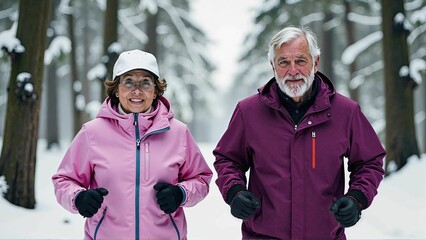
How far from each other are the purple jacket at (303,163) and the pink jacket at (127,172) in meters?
0.36

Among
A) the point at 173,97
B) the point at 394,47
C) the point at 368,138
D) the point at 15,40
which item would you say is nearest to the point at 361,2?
the point at 394,47

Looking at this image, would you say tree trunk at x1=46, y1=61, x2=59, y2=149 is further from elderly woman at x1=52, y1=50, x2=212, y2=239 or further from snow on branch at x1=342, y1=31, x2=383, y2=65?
elderly woman at x1=52, y1=50, x2=212, y2=239

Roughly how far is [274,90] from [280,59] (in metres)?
0.21

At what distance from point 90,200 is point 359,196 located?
1.62m

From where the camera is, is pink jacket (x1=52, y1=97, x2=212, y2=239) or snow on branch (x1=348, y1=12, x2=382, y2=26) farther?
snow on branch (x1=348, y1=12, x2=382, y2=26)

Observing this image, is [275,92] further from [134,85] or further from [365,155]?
[134,85]

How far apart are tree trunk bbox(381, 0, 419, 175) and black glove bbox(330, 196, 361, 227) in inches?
257

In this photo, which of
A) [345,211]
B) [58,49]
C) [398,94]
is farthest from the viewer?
[58,49]

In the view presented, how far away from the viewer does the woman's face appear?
11.0ft

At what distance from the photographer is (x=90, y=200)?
3.04 metres

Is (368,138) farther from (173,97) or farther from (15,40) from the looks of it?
(173,97)

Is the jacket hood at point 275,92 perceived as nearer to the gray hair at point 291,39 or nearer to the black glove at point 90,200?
the gray hair at point 291,39

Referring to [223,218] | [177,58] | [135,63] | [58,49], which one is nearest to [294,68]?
[135,63]

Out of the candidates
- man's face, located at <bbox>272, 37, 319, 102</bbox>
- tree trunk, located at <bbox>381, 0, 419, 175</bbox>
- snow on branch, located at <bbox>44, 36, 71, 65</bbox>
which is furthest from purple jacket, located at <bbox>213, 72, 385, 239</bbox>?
snow on branch, located at <bbox>44, 36, 71, 65</bbox>
